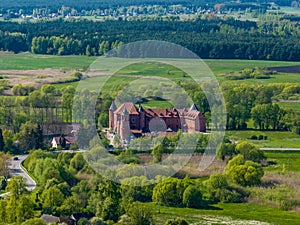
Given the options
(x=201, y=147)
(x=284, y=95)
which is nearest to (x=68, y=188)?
(x=201, y=147)

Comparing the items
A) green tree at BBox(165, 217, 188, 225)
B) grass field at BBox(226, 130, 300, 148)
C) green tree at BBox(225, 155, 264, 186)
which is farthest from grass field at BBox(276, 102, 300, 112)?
green tree at BBox(165, 217, 188, 225)

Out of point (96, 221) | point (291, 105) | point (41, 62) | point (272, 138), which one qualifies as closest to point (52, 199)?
point (96, 221)

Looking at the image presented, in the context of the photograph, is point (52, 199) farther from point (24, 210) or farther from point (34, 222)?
point (34, 222)

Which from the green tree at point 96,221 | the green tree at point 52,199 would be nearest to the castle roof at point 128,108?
the green tree at point 52,199

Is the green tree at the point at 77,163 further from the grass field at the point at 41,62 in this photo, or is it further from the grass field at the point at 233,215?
the grass field at the point at 41,62

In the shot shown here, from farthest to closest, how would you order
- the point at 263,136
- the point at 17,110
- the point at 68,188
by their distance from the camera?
the point at 17,110, the point at 263,136, the point at 68,188

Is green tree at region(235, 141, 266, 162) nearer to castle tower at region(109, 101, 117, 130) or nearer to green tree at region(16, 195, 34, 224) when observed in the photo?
castle tower at region(109, 101, 117, 130)

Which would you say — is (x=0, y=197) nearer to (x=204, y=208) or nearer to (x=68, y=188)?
(x=68, y=188)
